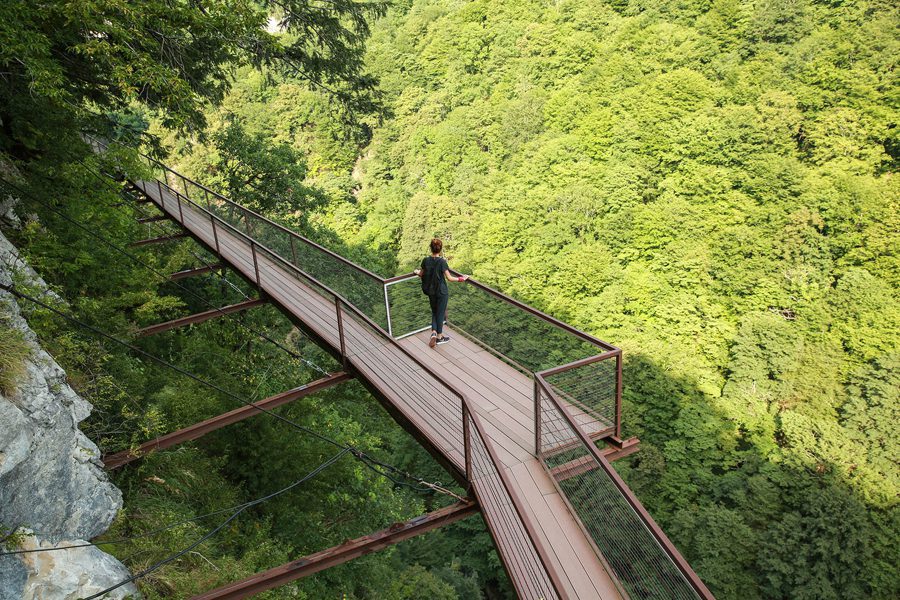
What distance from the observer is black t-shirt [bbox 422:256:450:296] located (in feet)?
22.0

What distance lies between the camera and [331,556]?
4.70m

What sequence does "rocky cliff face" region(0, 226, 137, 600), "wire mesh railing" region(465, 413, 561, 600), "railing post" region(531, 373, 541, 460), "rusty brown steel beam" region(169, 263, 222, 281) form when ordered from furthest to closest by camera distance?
1. "rusty brown steel beam" region(169, 263, 222, 281)
2. "railing post" region(531, 373, 541, 460)
3. "rocky cliff face" region(0, 226, 137, 600)
4. "wire mesh railing" region(465, 413, 561, 600)

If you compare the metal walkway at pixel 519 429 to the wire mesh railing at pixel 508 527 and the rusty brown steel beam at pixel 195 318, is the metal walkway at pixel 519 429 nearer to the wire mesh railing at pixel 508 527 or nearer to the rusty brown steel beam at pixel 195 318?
the wire mesh railing at pixel 508 527

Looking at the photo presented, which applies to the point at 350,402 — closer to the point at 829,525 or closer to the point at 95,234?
the point at 95,234

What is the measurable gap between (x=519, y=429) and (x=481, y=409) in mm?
498

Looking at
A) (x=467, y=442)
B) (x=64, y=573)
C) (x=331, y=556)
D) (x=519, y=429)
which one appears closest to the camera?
(x=64, y=573)

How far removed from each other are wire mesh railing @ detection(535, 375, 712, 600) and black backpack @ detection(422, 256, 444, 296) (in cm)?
203

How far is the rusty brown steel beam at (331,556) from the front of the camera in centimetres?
452

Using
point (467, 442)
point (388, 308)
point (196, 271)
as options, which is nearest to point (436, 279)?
point (388, 308)

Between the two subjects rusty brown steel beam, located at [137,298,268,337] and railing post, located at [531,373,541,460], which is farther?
rusty brown steel beam, located at [137,298,268,337]

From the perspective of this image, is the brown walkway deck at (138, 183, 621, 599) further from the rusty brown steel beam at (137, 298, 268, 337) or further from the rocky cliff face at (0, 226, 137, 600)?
the rocky cliff face at (0, 226, 137, 600)

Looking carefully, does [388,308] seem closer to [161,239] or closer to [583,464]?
[583,464]

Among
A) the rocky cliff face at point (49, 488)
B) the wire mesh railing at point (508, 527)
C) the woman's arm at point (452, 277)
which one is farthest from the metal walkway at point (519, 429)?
the rocky cliff face at point (49, 488)

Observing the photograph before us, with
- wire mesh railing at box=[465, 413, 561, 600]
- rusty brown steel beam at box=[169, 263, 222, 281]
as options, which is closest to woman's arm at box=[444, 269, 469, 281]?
wire mesh railing at box=[465, 413, 561, 600]
